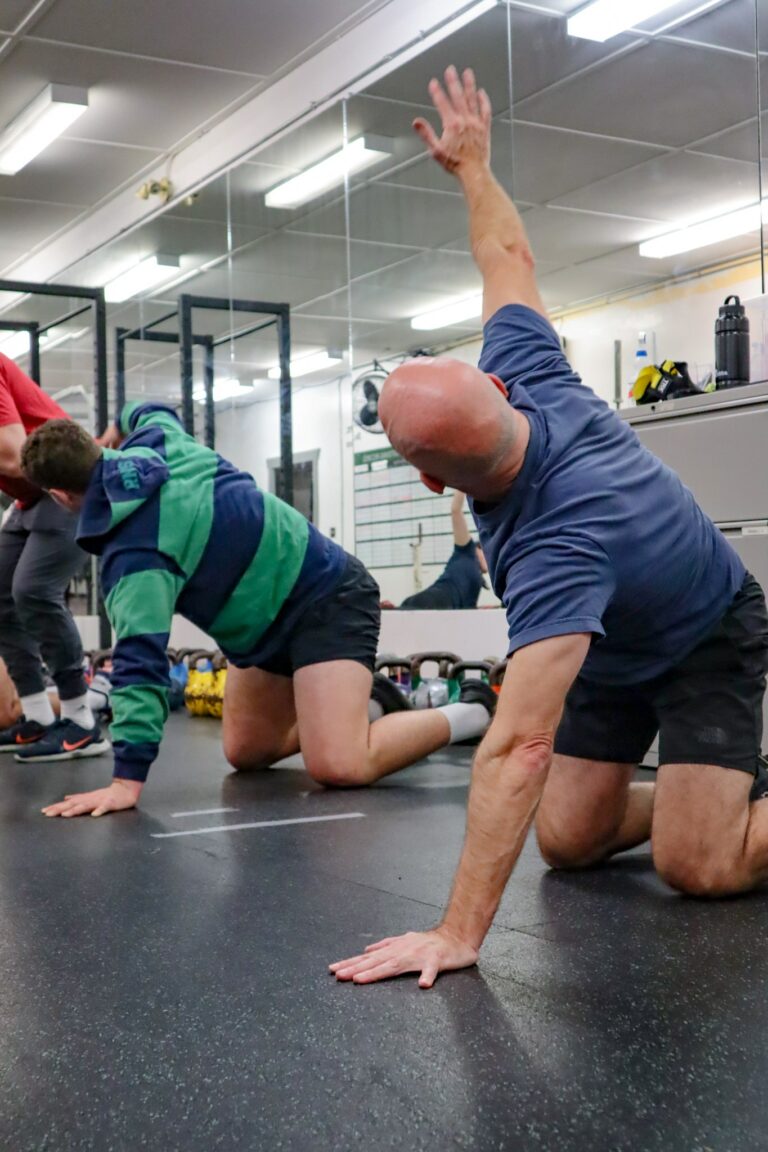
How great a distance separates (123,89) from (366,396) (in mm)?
1932

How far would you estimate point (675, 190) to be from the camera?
185 inches

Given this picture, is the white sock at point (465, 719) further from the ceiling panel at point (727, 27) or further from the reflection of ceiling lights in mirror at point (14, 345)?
the reflection of ceiling lights in mirror at point (14, 345)

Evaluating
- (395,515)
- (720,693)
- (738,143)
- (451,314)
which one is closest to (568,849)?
(720,693)

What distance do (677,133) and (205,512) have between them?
106 inches

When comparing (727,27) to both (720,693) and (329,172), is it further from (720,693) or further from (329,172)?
(720,693)

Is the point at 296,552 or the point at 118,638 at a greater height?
the point at 296,552

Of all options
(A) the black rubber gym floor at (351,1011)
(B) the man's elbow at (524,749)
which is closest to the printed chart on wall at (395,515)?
(A) the black rubber gym floor at (351,1011)

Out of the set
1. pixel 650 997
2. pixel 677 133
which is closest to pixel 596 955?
pixel 650 997

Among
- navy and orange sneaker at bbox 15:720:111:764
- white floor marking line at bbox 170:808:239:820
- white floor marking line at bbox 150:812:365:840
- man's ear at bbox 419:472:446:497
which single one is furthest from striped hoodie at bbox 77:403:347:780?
man's ear at bbox 419:472:446:497

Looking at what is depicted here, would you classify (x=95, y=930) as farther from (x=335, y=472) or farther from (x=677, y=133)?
(x=335, y=472)

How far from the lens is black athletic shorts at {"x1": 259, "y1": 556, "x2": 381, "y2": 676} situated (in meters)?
3.13

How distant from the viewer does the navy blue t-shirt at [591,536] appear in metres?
1.61

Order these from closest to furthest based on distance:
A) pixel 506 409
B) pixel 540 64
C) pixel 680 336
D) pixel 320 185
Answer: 1. pixel 506 409
2. pixel 680 336
3. pixel 540 64
4. pixel 320 185

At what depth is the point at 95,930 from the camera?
6.13 ft
